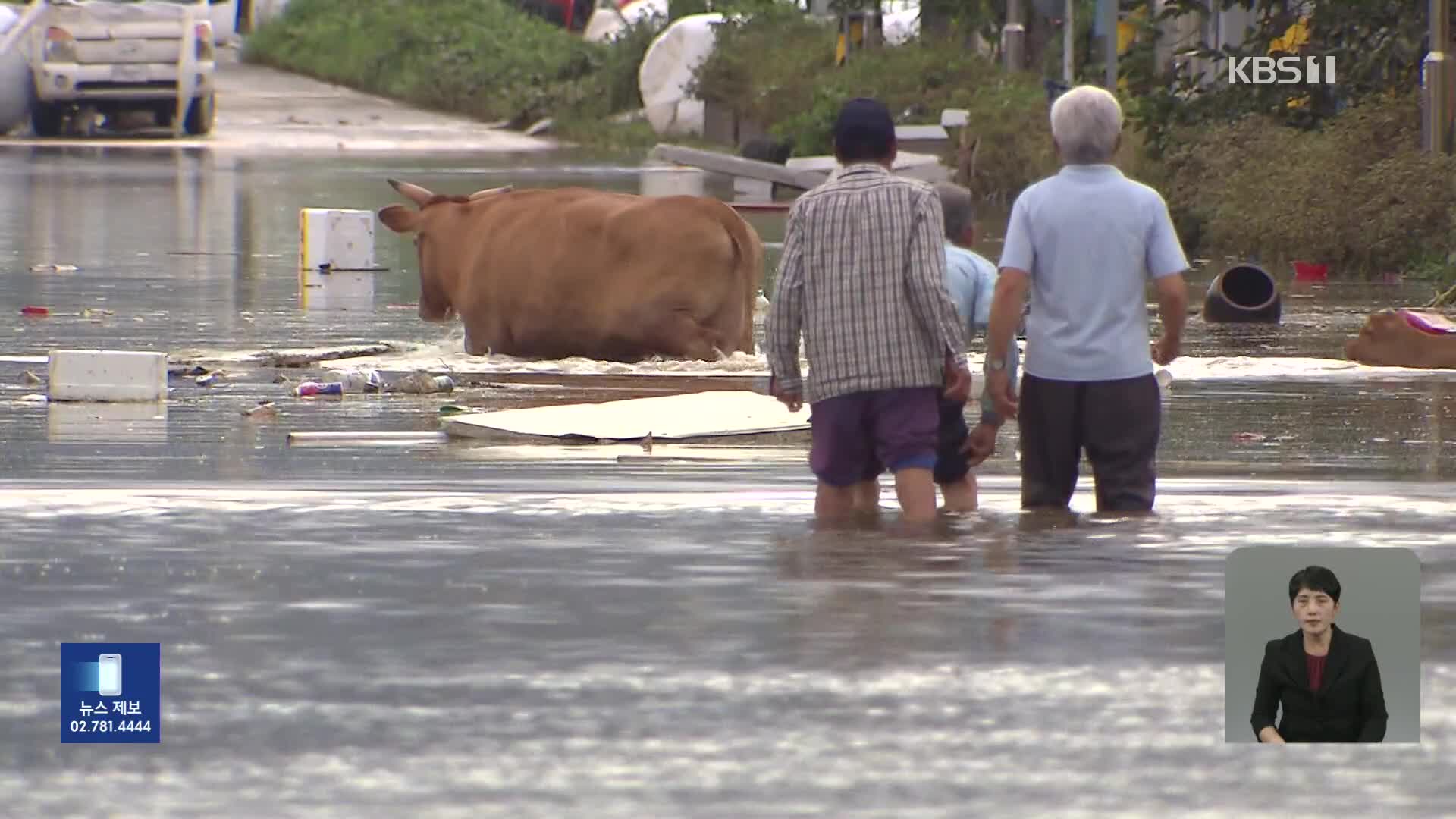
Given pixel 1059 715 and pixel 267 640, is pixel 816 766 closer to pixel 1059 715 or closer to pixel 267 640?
pixel 1059 715

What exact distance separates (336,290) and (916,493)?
9651mm

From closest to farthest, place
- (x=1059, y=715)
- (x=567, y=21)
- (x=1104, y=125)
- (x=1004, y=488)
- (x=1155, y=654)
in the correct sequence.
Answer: (x=1059, y=715)
(x=1155, y=654)
(x=1104, y=125)
(x=1004, y=488)
(x=567, y=21)

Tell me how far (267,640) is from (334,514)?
1878mm

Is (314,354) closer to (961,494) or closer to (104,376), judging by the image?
(104,376)

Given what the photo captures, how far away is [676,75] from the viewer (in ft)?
144

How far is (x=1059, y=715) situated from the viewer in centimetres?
588

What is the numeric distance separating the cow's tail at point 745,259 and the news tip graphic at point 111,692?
6.47 metres

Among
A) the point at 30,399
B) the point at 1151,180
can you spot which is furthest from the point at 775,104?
the point at 30,399

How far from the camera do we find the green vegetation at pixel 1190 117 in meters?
18.8

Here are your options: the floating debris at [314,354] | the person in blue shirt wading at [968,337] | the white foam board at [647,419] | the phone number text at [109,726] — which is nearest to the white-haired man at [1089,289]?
the person in blue shirt wading at [968,337]

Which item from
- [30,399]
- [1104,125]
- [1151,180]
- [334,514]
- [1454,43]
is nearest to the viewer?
[1104,125]

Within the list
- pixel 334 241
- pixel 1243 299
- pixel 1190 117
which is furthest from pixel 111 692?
pixel 1190 117

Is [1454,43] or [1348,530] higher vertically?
[1454,43]

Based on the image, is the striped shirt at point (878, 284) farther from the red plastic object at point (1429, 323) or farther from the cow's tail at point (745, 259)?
the red plastic object at point (1429, 323)
